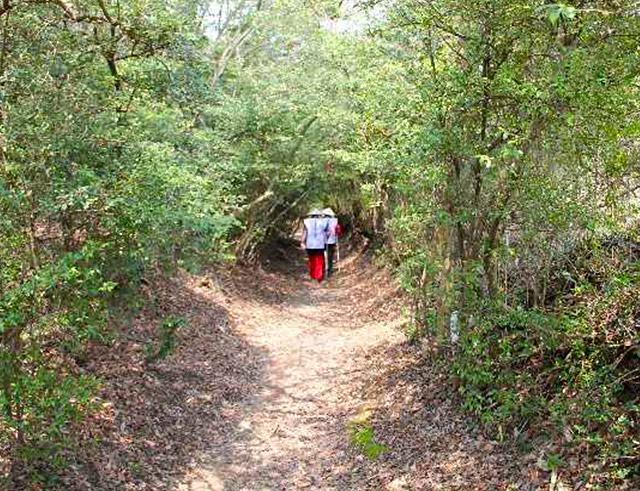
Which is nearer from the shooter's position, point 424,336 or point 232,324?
point 424,336

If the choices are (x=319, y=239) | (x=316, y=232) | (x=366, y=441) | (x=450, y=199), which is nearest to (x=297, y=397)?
(x=366, y=441)

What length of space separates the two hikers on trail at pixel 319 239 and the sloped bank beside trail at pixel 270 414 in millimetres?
5227

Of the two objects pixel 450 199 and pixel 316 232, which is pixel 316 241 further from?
pixel 450 199

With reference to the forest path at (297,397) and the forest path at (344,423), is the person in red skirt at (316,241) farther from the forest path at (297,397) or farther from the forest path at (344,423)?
the forest path at (344,423)

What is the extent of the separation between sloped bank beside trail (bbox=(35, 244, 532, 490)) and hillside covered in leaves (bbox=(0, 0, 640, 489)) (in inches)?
15.9

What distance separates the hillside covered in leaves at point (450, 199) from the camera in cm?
480

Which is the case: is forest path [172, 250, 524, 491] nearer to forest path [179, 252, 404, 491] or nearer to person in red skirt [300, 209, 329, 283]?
forest path [179, 252, 404, 491]

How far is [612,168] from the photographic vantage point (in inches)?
211

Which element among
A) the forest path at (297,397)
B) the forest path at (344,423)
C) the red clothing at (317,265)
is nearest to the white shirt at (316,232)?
the red clothing at (317,265)

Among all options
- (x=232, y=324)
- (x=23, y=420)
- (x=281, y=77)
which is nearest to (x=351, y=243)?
(x=281, y=77)

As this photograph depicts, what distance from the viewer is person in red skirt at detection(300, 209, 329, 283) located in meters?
17.5

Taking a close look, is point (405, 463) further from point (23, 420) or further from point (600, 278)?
point (23, 420)

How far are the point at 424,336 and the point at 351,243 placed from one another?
16.1 metres

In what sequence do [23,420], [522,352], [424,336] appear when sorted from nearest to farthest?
1. [23,420]
2. [522,352]
3. [424,336]
